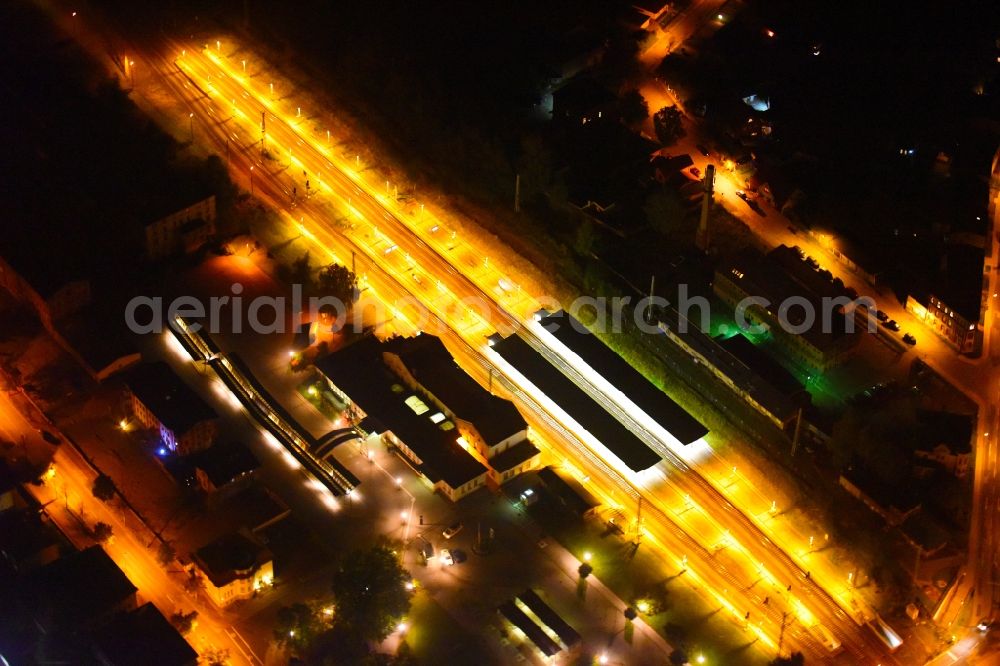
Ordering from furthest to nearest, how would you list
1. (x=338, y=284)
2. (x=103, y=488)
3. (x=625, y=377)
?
(x=338, y=284) < (x=625, y=377) < (x=103, y=488)

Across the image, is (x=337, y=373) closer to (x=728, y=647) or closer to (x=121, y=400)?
(x=121, y=400)

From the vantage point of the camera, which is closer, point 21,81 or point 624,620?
point 624,620

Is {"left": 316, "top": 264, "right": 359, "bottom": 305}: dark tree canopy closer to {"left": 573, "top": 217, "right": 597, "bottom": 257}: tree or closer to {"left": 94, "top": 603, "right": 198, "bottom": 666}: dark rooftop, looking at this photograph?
{"left": 573, "top": 217, "right": 597, "bottom": 257}: tree

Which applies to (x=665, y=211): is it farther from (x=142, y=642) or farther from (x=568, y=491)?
(x=142, y=642)

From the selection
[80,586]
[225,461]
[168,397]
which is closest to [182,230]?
[168,397]

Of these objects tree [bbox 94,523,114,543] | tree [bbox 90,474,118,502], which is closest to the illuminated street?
tree [bbox 94,523,114,543]

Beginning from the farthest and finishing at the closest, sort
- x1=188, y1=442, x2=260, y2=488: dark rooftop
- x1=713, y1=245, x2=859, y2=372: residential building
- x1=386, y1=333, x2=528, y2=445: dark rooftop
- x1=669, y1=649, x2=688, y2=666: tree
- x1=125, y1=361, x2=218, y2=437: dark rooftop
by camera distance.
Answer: x1=713, y1=245, x2=859, y2=372: residential building < x1=386, y1=333, x2=528, y2=445: dark rooftop < x1=125, y1=361, x2=218, y2=437: dark rooftop < x1=188, y1=442, x2=260, y2=488: dark rooftop < x1=669, y1=649, x2=688, y2=666: tree

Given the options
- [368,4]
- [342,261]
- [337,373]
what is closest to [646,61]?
[368,4]
